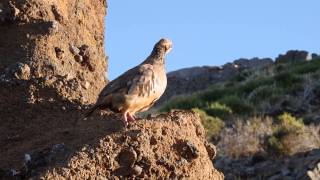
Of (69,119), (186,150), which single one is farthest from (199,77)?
(186,150)

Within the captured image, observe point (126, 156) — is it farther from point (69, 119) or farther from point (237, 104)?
point (237, 104)

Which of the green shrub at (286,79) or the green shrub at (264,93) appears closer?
the green shrub at (264,93)

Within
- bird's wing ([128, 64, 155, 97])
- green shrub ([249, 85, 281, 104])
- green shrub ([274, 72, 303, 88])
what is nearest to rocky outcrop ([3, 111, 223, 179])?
bird's wing ([128, 64, 155, 97])

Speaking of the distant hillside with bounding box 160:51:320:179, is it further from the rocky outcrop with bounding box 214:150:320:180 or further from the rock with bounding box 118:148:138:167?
the rock with bounding box 118:148:138:167

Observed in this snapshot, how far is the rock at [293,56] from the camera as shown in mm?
44969

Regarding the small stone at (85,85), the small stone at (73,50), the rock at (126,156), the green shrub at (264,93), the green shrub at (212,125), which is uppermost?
the green shrub at (264,93)

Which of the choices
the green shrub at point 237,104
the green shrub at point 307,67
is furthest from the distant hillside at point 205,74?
the green shrub at point 237,104

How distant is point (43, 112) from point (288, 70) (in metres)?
29.6

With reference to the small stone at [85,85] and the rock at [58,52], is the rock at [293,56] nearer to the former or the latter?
the rock at [58,52]

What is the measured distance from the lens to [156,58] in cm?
913

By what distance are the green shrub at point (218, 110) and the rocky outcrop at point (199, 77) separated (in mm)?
11420

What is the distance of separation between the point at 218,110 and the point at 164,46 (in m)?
22.4

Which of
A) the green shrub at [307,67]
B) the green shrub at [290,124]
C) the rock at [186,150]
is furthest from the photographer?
the green shrub at [307,67]

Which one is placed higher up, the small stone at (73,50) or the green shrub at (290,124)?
the green shrub at (290,124)
